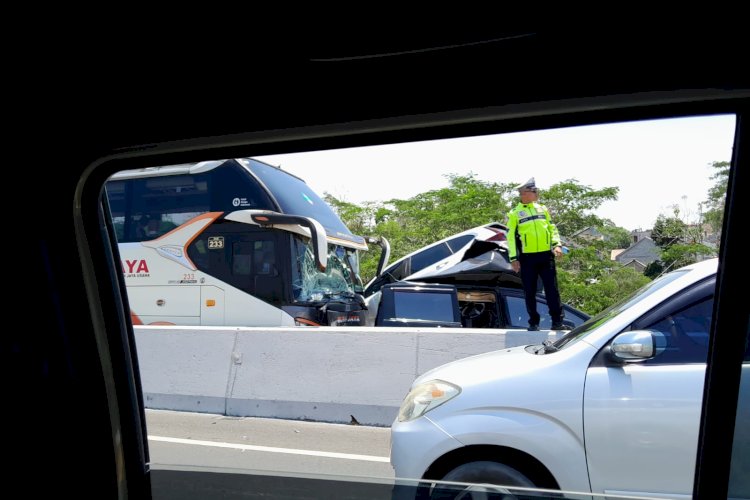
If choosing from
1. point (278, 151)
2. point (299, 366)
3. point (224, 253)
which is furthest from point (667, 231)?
point (224, 253)

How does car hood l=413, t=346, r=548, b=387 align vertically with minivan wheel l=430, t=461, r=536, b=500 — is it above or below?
above

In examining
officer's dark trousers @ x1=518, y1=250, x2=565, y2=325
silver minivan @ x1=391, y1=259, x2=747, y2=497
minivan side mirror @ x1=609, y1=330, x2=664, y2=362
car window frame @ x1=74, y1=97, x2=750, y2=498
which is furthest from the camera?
officer's dark trousers @ x1=518, y1=250, x2=565, y2=325

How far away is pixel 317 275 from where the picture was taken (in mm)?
11078

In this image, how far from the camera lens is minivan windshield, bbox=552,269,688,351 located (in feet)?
10.2

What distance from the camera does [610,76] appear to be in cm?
134

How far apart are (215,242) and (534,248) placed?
22.1 feet

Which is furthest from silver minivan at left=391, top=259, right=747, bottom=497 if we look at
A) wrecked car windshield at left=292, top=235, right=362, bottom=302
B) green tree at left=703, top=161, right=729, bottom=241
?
wrecked car windshield at left=292, top=235, right=362, bottom=302

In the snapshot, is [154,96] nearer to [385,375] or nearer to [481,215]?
[385,375]

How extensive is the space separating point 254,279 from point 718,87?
33.0 feet

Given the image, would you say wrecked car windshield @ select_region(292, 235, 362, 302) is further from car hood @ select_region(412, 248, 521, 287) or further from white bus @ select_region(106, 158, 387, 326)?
car hood @ select_region(412, 248, 521, 287)

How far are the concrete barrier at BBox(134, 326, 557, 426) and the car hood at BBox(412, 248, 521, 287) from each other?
3211mm

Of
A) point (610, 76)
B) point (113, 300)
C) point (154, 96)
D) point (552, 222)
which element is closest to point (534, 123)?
point (610, 76)

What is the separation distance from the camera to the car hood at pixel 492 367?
329 cm

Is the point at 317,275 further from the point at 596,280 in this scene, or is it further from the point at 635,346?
the point at 635,346
